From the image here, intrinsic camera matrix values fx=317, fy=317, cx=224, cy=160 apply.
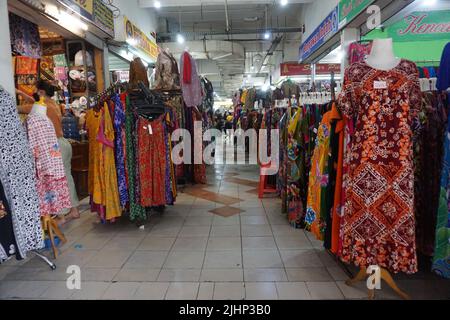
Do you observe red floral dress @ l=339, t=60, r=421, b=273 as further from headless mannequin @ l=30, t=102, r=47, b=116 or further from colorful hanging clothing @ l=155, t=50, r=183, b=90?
colorful hanging clothing @ l=155, t=50, r=183, b=90

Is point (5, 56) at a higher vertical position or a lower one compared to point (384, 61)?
higher

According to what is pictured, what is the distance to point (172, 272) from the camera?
264 cm

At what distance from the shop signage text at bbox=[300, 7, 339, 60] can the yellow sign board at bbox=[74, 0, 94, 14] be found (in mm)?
4376

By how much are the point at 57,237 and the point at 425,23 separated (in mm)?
7105

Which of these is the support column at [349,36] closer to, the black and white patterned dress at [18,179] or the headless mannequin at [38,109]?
the headless mannequin at [38,109]

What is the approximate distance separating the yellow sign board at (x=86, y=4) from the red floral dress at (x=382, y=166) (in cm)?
440

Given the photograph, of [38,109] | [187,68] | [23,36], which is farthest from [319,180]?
[23,36]

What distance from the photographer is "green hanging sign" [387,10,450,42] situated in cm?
596

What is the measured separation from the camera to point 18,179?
234 cm

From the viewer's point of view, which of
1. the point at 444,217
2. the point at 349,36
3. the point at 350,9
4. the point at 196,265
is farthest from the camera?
the point at 349,36

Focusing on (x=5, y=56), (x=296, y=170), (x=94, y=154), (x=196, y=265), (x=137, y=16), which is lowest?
(x=196, y=265)

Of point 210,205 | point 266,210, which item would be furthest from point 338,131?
point 210,205

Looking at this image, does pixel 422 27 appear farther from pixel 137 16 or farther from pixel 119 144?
pixel 137 16

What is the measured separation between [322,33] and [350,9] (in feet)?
5.59
